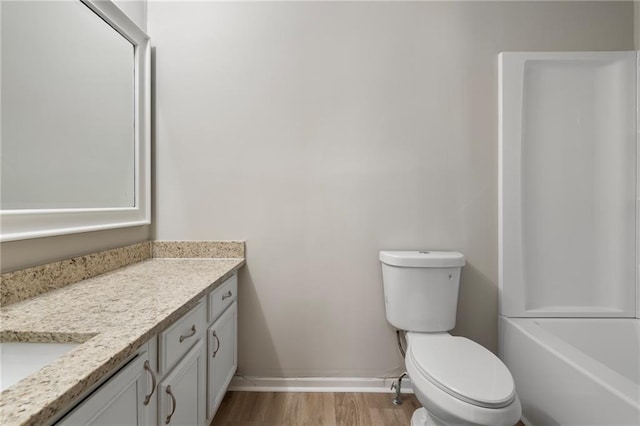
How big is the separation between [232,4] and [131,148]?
97cm

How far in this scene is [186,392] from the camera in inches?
45.3

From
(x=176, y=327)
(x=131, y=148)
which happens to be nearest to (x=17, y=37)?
(x=131, y=148)

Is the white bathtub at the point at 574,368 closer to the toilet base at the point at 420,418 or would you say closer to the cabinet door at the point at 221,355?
the toilet base at the point at 420,418

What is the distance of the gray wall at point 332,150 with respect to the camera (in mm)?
1805

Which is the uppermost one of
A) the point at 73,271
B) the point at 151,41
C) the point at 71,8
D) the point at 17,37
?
the point at 151,41

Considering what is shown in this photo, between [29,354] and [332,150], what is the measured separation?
146cm

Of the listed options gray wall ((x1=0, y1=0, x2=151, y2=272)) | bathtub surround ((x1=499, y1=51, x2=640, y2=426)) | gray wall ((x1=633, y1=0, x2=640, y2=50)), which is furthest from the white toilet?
gray wall ((x1=633, y1=0, x2=640, y2=50))

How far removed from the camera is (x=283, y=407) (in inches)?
66.2

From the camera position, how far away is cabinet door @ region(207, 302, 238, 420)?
138cm

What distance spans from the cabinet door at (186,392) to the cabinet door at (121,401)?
0.11 metres

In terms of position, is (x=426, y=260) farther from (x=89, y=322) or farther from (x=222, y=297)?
(x=89, y=322)

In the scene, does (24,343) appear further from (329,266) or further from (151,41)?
(151,41)

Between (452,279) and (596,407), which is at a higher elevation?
(452,279)

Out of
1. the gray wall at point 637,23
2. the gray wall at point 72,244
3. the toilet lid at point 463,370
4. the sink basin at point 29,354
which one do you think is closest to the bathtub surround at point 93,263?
the gray wall at point 72,244
